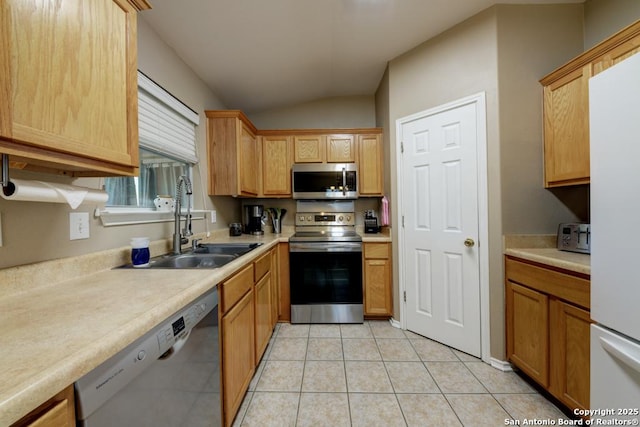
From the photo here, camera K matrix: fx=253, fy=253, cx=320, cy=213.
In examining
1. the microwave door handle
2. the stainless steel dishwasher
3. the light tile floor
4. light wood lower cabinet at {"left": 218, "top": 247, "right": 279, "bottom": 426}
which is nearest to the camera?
the stainless steel dishwasher

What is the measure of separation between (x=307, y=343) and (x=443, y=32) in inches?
112

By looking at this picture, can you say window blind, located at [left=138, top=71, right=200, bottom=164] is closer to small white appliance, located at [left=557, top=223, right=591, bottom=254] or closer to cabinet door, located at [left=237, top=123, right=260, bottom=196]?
cabinet door, located at [left=237, top=123, right=260, bottom=196]

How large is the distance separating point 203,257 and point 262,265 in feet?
Result: 1.44

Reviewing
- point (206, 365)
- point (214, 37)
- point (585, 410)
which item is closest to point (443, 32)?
point (214, 37)

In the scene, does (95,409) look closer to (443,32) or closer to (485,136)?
(485,136)

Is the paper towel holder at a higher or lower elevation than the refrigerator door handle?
higher

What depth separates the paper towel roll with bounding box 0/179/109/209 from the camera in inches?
30.5

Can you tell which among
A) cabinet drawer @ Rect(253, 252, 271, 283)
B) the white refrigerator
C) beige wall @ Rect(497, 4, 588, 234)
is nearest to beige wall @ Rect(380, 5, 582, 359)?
beige wall @ Rect(497, 4, 588, 234)

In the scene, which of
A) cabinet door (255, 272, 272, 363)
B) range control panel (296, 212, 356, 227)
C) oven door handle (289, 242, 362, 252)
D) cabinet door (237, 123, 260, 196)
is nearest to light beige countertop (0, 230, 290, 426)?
cabinet door (255, 272, 272, 363)

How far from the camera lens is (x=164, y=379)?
81 centimetres

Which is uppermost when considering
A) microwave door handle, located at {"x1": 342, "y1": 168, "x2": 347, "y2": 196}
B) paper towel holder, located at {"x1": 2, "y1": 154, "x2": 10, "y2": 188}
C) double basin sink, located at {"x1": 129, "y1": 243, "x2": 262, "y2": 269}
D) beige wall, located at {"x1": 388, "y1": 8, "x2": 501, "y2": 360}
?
beige wall, located at {"x1": 388, "y1": 8, "x2": 501, "y2": 360}

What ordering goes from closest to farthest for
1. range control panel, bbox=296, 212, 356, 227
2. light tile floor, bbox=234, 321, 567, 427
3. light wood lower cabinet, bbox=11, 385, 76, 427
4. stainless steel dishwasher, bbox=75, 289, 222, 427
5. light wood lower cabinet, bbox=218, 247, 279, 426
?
light wood lower cabinet, bbox=11, 385, 76, 427
stainless steel dishwasher, bbox=75, 289, 222, 427
light wood lower cabinet, bbox=218, 247, 279, 426
light tile floor, bbox=234, 321, 567, 427
range control panel, bbox=296, 212, 356, 227

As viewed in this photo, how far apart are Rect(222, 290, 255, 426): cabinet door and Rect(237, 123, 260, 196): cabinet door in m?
1.29

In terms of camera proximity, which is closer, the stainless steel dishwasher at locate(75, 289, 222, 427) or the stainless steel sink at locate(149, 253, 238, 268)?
the stainless steel dishwasher at locate(75, 289, 222, 427)
